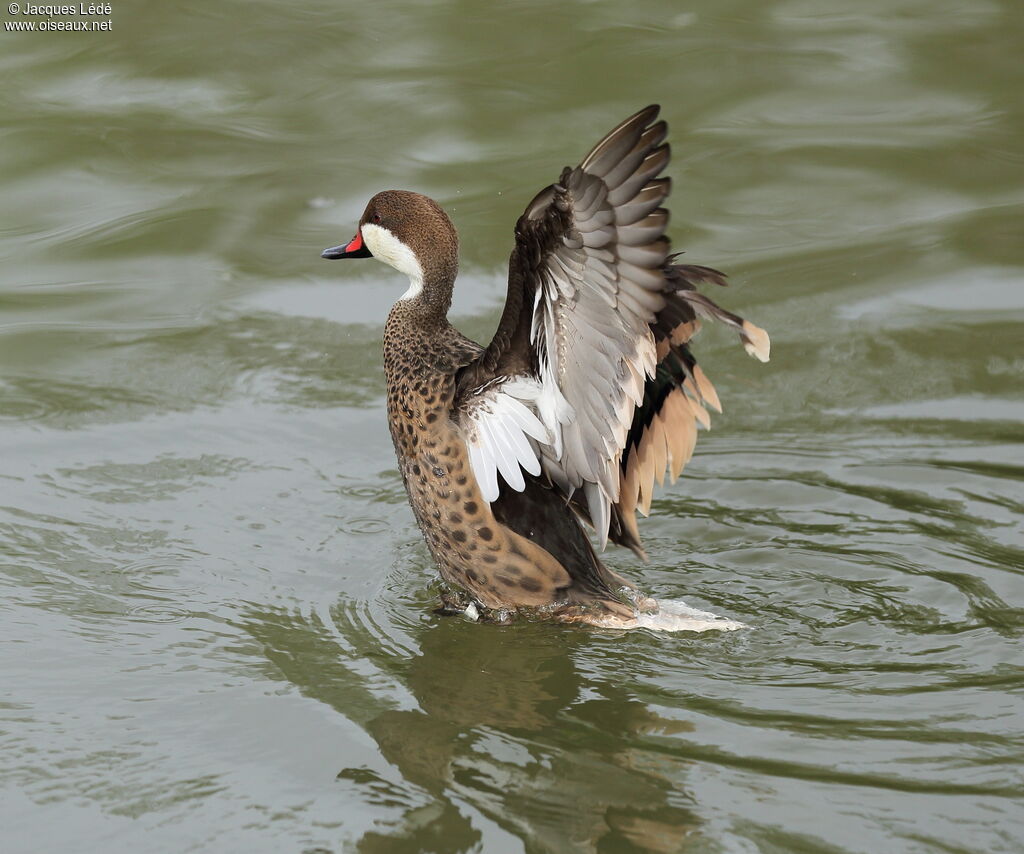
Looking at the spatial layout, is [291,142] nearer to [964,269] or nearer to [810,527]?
[964,269]

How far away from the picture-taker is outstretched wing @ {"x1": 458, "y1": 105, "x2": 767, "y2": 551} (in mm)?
3736

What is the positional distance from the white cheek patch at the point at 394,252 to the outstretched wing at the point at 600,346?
1.91 ft

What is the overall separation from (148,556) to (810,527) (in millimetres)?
2348

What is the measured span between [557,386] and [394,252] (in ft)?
4.33

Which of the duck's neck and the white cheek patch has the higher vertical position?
the white cheek patch

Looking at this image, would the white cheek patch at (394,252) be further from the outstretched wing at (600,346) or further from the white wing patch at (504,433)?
the white wing patch at (504,433)

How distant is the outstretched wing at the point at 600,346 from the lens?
3736 millimetres

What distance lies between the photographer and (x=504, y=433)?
4551 millimetres

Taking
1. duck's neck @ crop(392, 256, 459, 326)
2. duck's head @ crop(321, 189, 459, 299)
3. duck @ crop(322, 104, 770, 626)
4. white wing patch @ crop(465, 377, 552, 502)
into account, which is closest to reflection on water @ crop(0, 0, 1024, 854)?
duck @ crop(322, 104, 770, 626)

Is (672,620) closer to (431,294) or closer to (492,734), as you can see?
(492,734)

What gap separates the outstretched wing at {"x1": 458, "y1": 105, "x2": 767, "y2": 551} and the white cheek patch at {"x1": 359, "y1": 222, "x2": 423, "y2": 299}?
0.58 meters

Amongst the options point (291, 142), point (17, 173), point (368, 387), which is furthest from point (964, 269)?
point (17, 173)

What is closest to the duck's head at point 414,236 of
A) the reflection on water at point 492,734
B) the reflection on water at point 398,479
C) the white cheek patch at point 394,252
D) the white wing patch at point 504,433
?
the white cheek patch at point 394,252

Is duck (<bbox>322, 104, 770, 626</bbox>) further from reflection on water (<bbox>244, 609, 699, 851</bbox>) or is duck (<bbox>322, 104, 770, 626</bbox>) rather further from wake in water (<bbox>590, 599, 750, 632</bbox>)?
reflection on water (<bbox>244, 609, 699, 851</bbox>)
